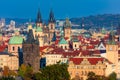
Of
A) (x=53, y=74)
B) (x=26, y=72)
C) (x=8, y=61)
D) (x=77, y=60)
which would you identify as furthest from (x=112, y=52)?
(x=53, y=74)

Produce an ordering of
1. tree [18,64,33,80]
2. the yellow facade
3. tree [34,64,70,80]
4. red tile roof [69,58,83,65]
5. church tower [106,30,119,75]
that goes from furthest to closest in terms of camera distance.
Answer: the yellow facade < church tower [106,30,119,75] < red tile roof [69,58,83,65] < tree [18,64,33,80] < tree [34,64,70,80]

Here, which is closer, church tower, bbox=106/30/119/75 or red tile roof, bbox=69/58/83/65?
red tile roof, bbox=69/58/83/65

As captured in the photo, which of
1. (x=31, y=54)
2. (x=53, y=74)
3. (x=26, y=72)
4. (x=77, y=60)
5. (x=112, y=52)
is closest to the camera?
(x=53, y=74)

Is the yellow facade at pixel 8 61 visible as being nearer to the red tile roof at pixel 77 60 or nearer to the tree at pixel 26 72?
the tree at pixel 26 72

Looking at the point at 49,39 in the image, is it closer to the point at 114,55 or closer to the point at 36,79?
the point at 114,55

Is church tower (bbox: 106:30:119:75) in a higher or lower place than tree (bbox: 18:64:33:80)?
higher

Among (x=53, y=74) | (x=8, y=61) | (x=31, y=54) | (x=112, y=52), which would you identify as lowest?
(x=53, y=74)

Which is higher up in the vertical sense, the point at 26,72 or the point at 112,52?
the point at 112,52

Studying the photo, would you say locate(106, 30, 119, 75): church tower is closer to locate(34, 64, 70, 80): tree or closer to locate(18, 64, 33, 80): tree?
locate(18, 64, 33, 80): tree

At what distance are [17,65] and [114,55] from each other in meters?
11.9

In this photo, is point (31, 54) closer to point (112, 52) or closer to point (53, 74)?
point (112, 52)

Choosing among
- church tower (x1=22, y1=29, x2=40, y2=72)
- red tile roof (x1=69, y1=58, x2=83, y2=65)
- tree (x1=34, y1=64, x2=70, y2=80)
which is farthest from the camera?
church tower (x1=22, y1=29, x2=40, y2=72)

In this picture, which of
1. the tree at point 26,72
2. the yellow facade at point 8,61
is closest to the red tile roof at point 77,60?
the tree at point 26,72

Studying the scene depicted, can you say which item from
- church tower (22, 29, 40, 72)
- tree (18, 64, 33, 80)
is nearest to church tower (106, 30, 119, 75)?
church tower (22, 29, 40, 72)
